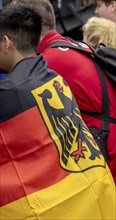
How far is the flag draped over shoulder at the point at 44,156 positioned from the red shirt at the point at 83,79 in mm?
467

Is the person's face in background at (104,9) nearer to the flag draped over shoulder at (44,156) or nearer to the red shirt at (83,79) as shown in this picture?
the red shirt at (83,79)

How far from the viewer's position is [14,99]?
252 cm

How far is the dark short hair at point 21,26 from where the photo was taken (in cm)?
288

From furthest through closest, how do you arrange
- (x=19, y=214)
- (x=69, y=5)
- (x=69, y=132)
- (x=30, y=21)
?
1. (x=69, y=5)
2. (x=30, y=21)
3. (x=69, y=132)
4. (x=19, y=214)

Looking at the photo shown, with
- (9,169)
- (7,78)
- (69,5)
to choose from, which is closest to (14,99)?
(7,78)

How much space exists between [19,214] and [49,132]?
414 mm

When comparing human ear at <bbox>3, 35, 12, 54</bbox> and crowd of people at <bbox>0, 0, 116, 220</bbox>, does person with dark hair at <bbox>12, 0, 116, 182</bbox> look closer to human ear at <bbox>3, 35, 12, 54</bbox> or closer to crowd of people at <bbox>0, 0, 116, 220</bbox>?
crowd of people at <bbox>0, 0, 116, 220</bbox>

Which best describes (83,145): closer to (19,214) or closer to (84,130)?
(84,130)

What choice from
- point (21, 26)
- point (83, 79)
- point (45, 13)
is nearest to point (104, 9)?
point (45, 13)

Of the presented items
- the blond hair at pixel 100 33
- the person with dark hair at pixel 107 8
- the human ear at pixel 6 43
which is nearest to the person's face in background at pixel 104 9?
the person with dark hair at pixel 107 8

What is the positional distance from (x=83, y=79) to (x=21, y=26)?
556 mm

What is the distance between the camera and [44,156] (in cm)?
258

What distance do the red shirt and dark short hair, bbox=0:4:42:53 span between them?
0.30m

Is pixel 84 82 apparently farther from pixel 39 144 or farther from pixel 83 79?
pixel 39 144
